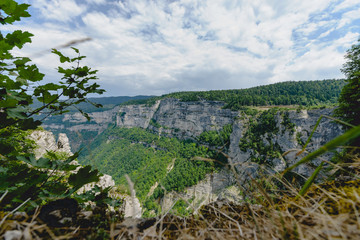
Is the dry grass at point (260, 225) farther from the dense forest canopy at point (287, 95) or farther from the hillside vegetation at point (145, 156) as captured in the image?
the dense forest canopy at point (287, 95)

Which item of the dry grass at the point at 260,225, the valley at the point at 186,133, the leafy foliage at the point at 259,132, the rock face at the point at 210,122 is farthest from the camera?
the leafy foliage at the point at 259,132

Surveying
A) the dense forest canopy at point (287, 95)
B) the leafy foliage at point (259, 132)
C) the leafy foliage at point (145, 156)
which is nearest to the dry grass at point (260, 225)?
the leafy foliage at point (259, 132)

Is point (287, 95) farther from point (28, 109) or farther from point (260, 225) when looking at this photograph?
point (28, 109)

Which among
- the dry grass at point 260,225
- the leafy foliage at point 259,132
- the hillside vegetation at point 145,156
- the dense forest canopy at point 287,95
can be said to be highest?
the dense forest canopy at point 287,95

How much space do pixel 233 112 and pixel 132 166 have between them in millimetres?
69945

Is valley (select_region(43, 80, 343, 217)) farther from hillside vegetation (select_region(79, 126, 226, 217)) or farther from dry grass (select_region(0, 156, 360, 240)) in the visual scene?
dry grass (select_region(0, 156, 360, 240))

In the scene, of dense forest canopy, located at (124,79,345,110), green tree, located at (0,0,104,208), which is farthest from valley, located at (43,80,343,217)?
dense forest canopy, located at (124,79,345,110)

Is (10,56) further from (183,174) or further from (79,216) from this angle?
(183,174)

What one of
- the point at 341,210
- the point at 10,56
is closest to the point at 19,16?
the point at 10,56

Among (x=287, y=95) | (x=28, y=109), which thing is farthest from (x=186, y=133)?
(x=287, y=95)

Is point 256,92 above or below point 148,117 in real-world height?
above

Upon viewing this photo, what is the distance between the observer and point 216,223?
4.88 feet

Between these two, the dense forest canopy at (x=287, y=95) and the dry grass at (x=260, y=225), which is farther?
the dense forest canopy at (x=287, y=95)

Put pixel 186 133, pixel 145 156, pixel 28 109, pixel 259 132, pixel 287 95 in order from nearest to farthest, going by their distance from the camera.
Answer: pixel 28 109, pixel 186 133, pixel 259 132, pixel 287 95, pixel 145 156
